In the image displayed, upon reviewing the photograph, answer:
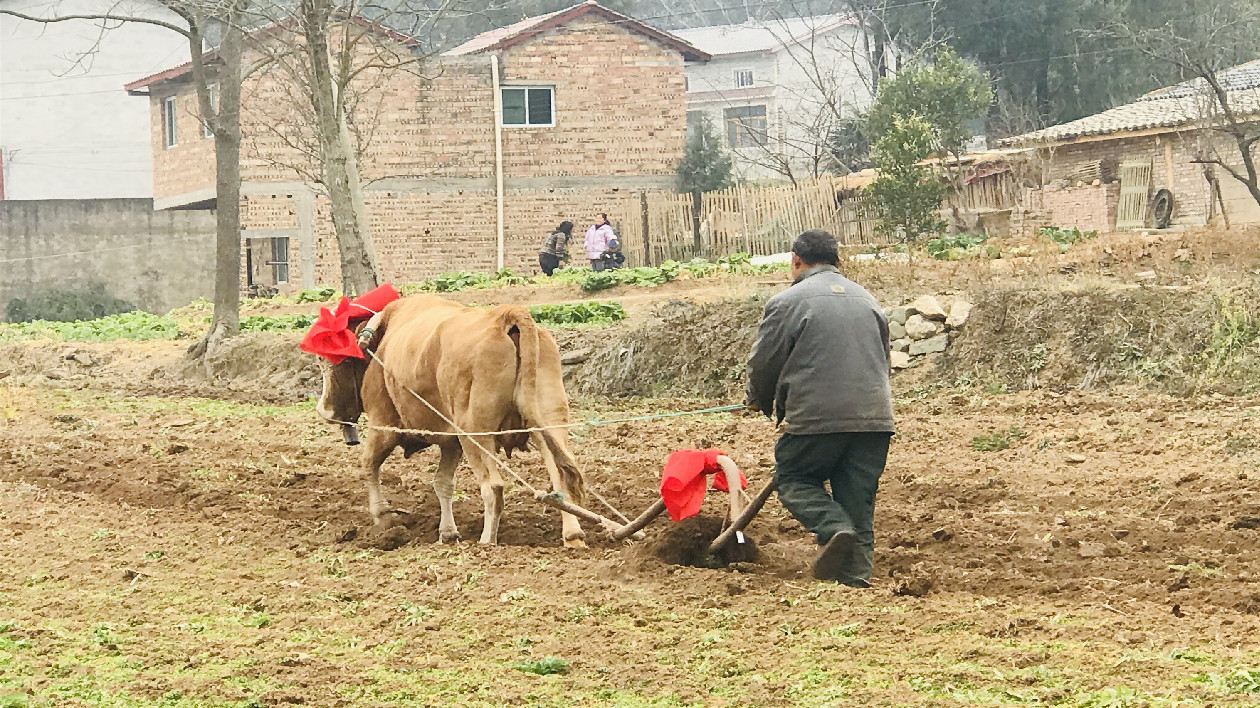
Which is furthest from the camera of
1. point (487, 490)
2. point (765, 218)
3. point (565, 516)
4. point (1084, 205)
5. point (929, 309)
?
point (1084, 205)

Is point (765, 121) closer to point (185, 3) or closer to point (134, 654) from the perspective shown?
point (185, 3)

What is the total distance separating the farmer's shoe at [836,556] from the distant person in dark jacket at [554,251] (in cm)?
2547

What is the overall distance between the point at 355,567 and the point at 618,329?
11.0 m

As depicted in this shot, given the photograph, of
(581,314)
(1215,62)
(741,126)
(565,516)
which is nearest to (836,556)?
(565,516)

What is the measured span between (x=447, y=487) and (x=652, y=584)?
9.17ft

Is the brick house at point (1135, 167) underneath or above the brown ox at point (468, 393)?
above

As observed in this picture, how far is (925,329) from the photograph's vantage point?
1741 centimetres

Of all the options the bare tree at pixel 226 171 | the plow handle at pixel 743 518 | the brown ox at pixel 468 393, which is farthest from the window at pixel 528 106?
the plow handle at pixel 743 518

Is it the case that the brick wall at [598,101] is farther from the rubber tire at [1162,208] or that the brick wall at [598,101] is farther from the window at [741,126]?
the window at [741,126]

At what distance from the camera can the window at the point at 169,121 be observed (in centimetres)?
4553

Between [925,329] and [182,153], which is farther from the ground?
[182,153]

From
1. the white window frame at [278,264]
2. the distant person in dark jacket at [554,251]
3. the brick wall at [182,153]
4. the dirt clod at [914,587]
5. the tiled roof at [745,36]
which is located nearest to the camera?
the dirt clod at [914,587]

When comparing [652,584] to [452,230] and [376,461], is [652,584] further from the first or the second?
[452,230]

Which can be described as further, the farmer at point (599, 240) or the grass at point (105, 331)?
the farmer at point (599, 240)
